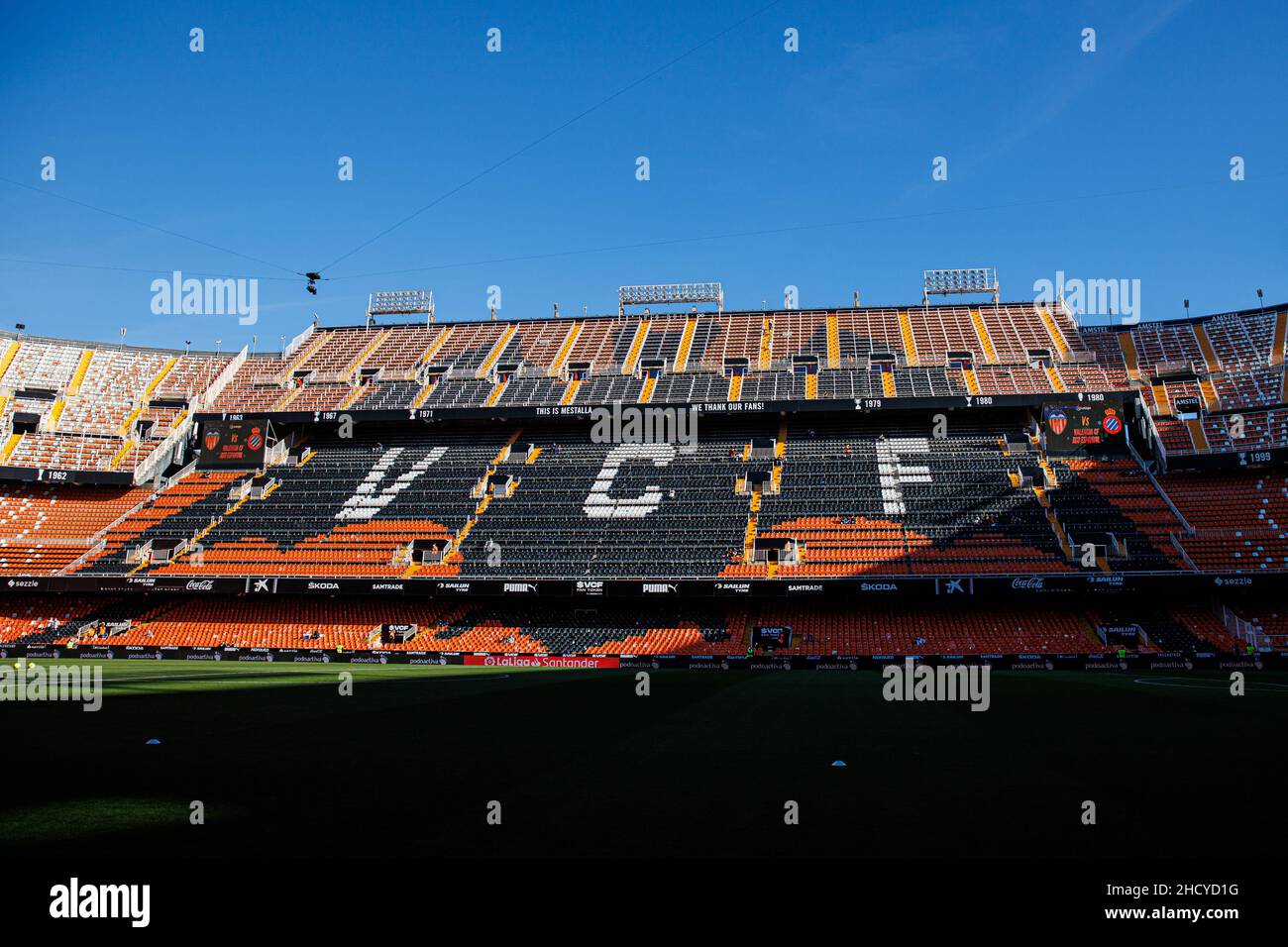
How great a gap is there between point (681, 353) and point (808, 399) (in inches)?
452

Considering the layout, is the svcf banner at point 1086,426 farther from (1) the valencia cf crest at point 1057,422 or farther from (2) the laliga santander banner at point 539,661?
(2) the laliga santander banner at point 539,661

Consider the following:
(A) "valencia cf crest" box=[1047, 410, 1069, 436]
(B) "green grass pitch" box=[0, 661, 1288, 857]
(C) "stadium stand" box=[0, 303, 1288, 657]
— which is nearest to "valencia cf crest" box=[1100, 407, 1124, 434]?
(C) "stadium stand" box=[0, 303, 1288, 657]

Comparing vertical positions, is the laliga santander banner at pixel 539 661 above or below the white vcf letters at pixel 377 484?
below

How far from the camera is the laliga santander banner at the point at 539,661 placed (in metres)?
35.8

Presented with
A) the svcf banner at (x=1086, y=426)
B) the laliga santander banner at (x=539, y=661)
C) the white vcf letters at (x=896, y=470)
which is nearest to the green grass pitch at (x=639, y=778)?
the laliga santander banner at (x=539, y=661)

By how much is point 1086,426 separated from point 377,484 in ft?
135

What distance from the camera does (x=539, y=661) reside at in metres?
36.6

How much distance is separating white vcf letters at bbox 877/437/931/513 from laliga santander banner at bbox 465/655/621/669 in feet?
56.4

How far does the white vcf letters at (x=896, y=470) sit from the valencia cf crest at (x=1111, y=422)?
9360 millimetres

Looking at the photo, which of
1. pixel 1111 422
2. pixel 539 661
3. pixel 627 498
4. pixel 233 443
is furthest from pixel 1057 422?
pixel 233 443

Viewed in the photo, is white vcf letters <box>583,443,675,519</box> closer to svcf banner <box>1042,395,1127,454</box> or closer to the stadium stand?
the stadium stand

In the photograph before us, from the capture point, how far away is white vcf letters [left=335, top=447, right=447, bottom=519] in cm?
4809
